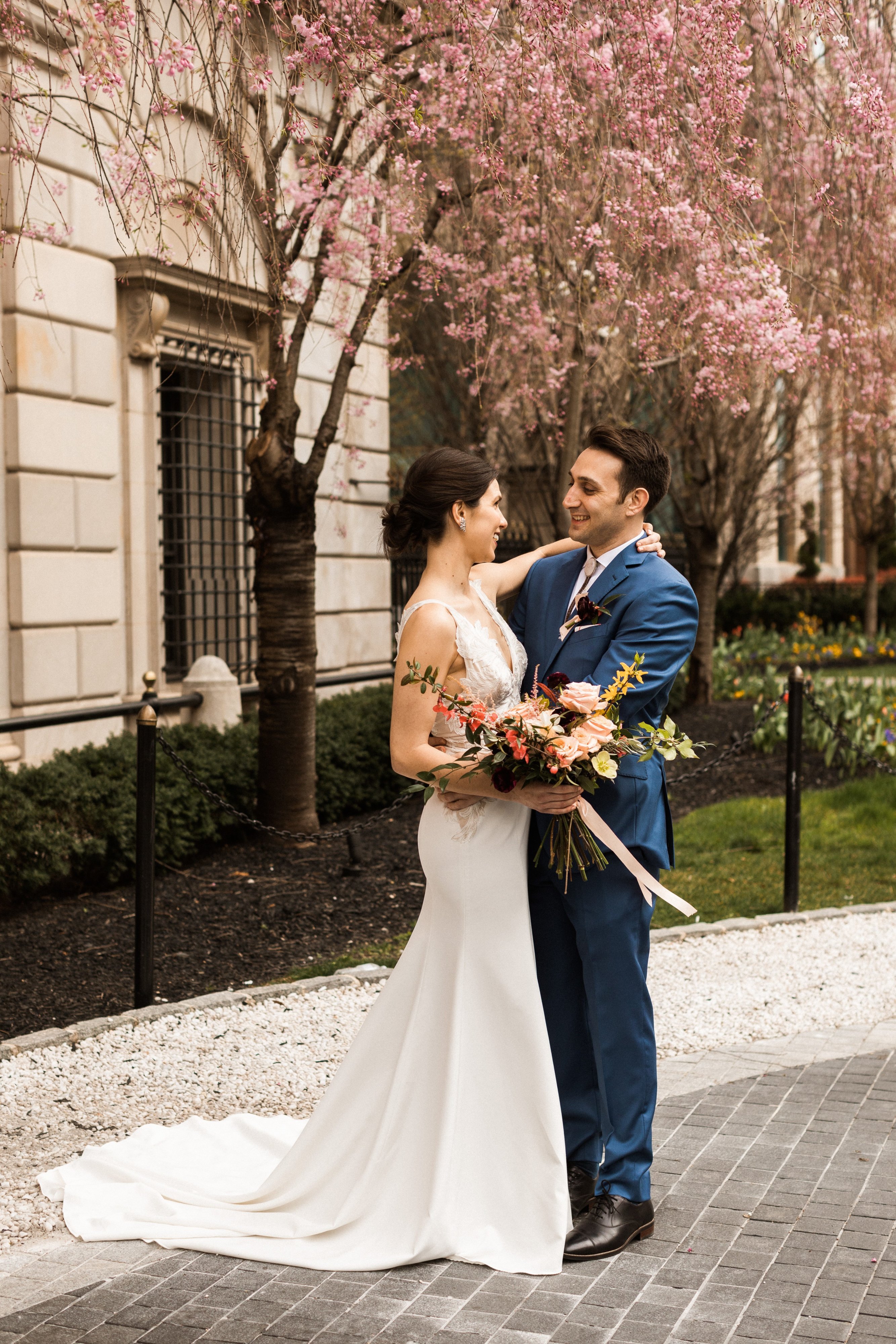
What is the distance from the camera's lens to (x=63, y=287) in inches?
379

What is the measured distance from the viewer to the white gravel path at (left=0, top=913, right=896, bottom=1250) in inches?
178

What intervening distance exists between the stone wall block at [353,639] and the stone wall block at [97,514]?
2.98 m

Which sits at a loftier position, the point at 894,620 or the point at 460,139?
the point at 460,139

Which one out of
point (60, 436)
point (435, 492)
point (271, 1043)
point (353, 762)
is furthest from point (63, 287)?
point (435, 492)

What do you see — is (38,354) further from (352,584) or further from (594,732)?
(594,732)

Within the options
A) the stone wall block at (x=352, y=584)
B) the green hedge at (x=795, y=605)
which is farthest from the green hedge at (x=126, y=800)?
the green hedge at (x=795, y=605)

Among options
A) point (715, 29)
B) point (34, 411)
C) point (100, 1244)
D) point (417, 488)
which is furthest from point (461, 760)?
point (34, 411)

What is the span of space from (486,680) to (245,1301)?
1.73 meters

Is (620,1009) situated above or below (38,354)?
below

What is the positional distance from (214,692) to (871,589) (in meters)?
18.1

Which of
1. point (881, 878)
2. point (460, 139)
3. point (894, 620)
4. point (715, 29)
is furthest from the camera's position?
point (894, 620)

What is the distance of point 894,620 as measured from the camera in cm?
2825

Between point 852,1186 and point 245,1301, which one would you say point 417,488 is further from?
point 852,1186

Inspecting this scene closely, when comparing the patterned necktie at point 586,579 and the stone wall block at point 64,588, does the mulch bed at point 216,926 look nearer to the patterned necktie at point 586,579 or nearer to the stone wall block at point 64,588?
the stone wall block at point 64,588
